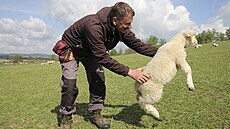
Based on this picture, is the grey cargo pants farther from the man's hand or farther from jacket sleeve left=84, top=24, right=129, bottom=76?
the man's hand

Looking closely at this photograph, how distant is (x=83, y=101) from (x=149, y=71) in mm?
3463

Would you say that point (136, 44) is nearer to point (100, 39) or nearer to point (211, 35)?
point (100, 39)

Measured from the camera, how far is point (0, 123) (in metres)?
5.20

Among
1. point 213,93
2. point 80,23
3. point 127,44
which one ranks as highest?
point 80,23

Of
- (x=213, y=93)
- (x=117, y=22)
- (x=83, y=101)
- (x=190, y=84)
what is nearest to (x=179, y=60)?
(x=190, y=84)

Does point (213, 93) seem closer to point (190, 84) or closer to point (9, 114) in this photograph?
point (190, 84)

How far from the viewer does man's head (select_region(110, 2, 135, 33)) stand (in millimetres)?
3393

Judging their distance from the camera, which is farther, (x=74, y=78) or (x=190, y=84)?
(x=74, y=78)

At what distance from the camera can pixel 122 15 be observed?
11.1 ft

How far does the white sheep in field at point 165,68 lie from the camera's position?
12.0ft

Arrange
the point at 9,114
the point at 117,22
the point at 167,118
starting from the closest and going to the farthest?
the point at 117,22, the point at 167,118, the point at 9,114

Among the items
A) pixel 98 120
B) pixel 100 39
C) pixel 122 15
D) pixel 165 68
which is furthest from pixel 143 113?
pixel 122 15

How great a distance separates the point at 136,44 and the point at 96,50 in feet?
3.46

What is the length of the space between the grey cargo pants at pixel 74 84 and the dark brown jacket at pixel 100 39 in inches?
9.9
